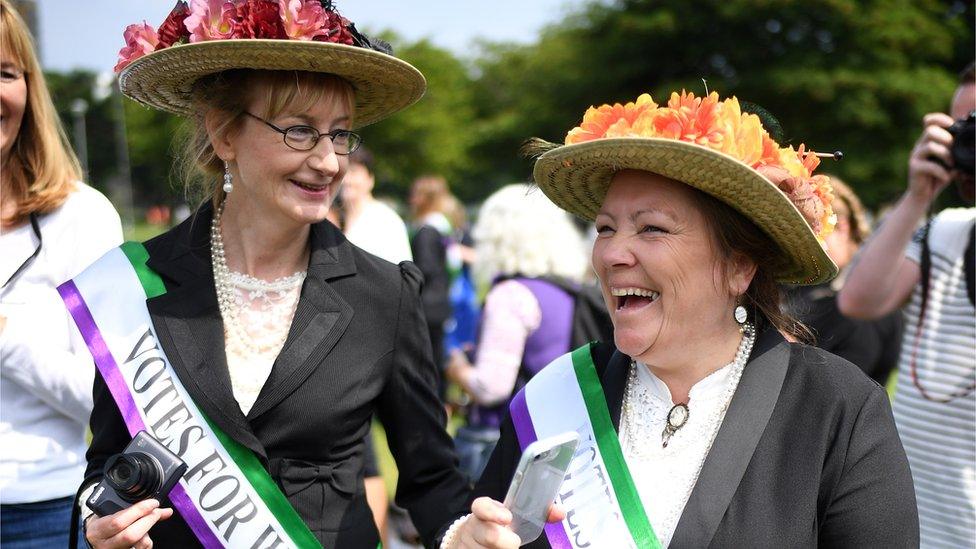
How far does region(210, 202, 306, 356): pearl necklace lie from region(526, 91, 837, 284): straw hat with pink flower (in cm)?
79

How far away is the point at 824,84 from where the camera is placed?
88.0 feet

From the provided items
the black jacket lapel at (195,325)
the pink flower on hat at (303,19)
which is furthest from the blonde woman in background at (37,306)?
the pink flower on hat at (303,19)

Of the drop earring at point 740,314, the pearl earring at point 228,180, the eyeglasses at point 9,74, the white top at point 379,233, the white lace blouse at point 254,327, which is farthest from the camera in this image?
the white top at point 379,233

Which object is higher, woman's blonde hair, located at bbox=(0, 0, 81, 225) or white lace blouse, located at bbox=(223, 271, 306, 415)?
woman's blonde hair, located at bbox=(0, 0, 81, 225)

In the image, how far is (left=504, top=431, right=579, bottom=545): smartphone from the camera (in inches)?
59.1

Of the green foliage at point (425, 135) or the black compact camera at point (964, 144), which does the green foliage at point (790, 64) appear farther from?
the green foliage at point (425, 135)

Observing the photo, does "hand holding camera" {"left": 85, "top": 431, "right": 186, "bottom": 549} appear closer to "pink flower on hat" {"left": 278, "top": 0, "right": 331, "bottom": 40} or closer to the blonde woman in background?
the blonde woman in background

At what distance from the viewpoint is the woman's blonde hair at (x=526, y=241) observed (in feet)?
13.5

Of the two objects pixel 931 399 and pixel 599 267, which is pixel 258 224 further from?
pixel 931 399

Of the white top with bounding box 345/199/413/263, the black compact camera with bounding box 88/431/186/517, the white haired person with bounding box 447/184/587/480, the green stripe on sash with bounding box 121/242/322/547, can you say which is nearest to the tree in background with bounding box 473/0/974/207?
the white top with bounding box 345/199/413/263

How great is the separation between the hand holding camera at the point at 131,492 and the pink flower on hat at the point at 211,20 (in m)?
0.94

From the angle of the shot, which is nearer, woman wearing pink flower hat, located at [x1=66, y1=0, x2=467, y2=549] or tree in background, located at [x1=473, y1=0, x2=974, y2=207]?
woman wearing pink flower hat, located at [x1=66, y1=0, x2=467, y2=549]

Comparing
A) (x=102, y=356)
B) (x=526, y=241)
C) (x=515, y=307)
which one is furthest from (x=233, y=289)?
(x=526, y=241)

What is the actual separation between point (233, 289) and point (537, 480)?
1.13 meters
